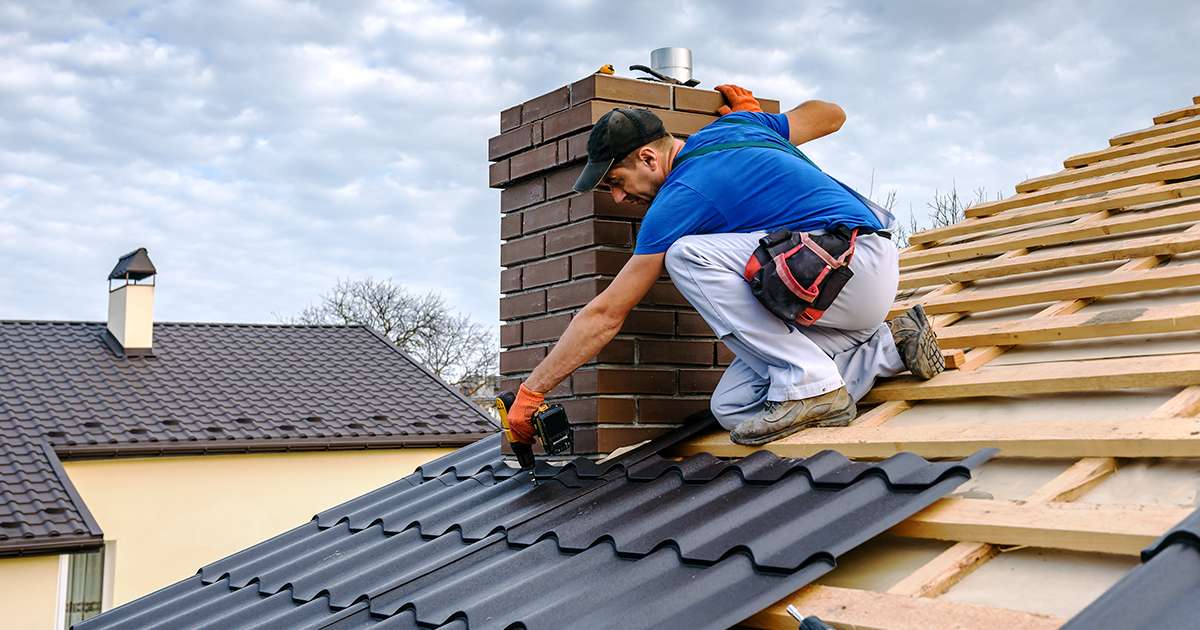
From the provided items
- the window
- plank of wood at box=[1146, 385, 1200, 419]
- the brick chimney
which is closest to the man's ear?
the brick chimney

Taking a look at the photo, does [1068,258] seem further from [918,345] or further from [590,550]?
[590,550]

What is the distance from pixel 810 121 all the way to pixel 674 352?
3.61ft

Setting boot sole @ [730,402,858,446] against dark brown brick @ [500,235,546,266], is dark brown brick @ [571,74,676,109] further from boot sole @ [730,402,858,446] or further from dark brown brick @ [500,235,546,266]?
boot sole @ [730,402,858,446]

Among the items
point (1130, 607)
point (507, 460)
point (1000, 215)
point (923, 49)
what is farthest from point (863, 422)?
point (923, 49)

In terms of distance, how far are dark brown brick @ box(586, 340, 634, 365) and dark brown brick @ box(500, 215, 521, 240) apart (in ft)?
2.71

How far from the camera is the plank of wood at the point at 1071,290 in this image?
3148 millimetres

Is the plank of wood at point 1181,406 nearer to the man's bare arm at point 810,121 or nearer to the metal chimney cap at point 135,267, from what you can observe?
the man's bare arm at point 810,121

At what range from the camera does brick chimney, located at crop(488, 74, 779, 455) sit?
349cm

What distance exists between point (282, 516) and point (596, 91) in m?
12.6

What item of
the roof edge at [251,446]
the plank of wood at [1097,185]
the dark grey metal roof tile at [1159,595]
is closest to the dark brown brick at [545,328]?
the dark grey metal roof tile at [1159,595]

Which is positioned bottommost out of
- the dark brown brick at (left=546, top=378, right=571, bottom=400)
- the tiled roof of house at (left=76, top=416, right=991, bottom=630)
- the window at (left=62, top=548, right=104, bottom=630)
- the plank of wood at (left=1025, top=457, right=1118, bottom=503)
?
the window at (left=62, top=548, right=104, bottom=630)

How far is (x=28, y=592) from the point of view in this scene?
1083 cm

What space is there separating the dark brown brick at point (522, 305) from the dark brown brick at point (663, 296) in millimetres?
518

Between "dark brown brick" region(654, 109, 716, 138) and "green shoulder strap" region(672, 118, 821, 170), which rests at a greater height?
"dark brown brick" region(654, 109, 716, 138)
